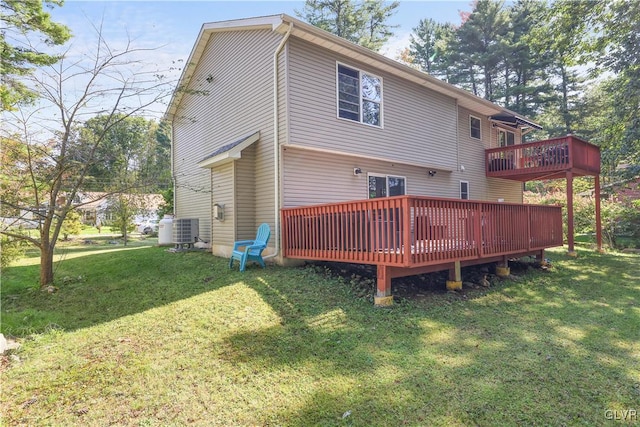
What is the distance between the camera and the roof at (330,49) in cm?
718

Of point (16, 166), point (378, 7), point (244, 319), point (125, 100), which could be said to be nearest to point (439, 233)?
point (244, 319)

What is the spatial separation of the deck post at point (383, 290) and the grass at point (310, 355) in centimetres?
20

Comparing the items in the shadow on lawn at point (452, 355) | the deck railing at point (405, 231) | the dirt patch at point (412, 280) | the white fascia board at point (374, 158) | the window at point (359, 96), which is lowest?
the shadow on lawn at point (452, 355)

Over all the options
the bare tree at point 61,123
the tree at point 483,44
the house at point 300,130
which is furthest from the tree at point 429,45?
the bare tree at point 61,123

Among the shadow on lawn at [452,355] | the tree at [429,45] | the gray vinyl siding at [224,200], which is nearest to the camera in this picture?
the shadow on lawn at [452,355]

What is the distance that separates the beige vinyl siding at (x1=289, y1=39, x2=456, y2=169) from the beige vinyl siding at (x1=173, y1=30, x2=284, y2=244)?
75cm

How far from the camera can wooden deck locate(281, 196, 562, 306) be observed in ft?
16.2

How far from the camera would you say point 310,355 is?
3547 millimetres

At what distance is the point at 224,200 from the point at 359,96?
450 cm

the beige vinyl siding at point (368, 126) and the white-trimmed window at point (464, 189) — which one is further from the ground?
the beige vinyl siding at point (368, 126)

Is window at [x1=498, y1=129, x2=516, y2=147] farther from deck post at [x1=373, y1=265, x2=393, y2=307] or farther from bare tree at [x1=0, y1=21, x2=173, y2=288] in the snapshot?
bare tree at [x1=0, y1=21, x2=173, y2=288]

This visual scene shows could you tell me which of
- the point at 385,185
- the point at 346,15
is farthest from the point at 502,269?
the point at 346,15

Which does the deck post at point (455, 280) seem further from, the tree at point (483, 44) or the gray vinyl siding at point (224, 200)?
the tree at point (483, 44)

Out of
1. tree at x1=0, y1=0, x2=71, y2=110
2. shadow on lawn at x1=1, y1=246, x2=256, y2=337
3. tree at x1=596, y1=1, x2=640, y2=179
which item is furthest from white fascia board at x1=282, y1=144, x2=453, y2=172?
tree at x1=596, y1=1, x2=640, y2=179
